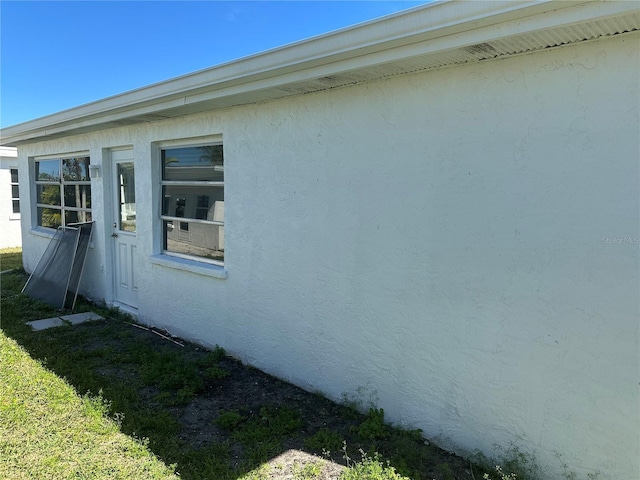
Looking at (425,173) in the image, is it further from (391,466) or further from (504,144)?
(391,466)

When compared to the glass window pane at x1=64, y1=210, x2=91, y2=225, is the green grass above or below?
below

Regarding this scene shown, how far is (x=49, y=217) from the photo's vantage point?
878 centimetres

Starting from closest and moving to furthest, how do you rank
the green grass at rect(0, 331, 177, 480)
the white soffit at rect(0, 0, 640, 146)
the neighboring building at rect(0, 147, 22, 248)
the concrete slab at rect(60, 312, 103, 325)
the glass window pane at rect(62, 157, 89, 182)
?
the white soffit at rect(0, 0, 640, 146), the green grass at rect(0, 331, 177, 480), the concrete slab at rect(60, 312, 103, 325), the glass window pane at rect(62, 157, 89, 182), the neighboring building at rect(0, 147, 22, 248)

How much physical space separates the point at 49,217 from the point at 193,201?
5401 millimetres

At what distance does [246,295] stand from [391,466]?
2.34 metres

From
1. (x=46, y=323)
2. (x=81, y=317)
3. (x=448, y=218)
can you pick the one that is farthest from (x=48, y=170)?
(x=448, y=218)

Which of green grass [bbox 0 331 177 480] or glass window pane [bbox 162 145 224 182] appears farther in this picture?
glass window pane [bbox 162 145 224 182]

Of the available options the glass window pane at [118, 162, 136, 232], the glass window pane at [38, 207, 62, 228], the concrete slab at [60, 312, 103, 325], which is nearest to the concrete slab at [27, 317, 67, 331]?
the concrete slab at [60, 312, 103, 325]

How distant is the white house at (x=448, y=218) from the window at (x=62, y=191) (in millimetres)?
3291

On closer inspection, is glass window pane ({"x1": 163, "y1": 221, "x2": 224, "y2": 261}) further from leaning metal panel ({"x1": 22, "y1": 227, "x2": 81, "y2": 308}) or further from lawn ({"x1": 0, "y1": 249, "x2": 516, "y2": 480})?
leaning metal panel ({"x1": 22, "y1": 227, "x2": 81, "y2": 308})

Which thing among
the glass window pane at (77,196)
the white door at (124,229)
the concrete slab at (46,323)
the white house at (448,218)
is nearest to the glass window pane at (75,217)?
the glass window pane at (77,196)

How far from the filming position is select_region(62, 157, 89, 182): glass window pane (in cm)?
731

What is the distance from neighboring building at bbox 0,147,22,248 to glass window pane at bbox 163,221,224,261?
9551mm

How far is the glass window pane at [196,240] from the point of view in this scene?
5.02 metres
